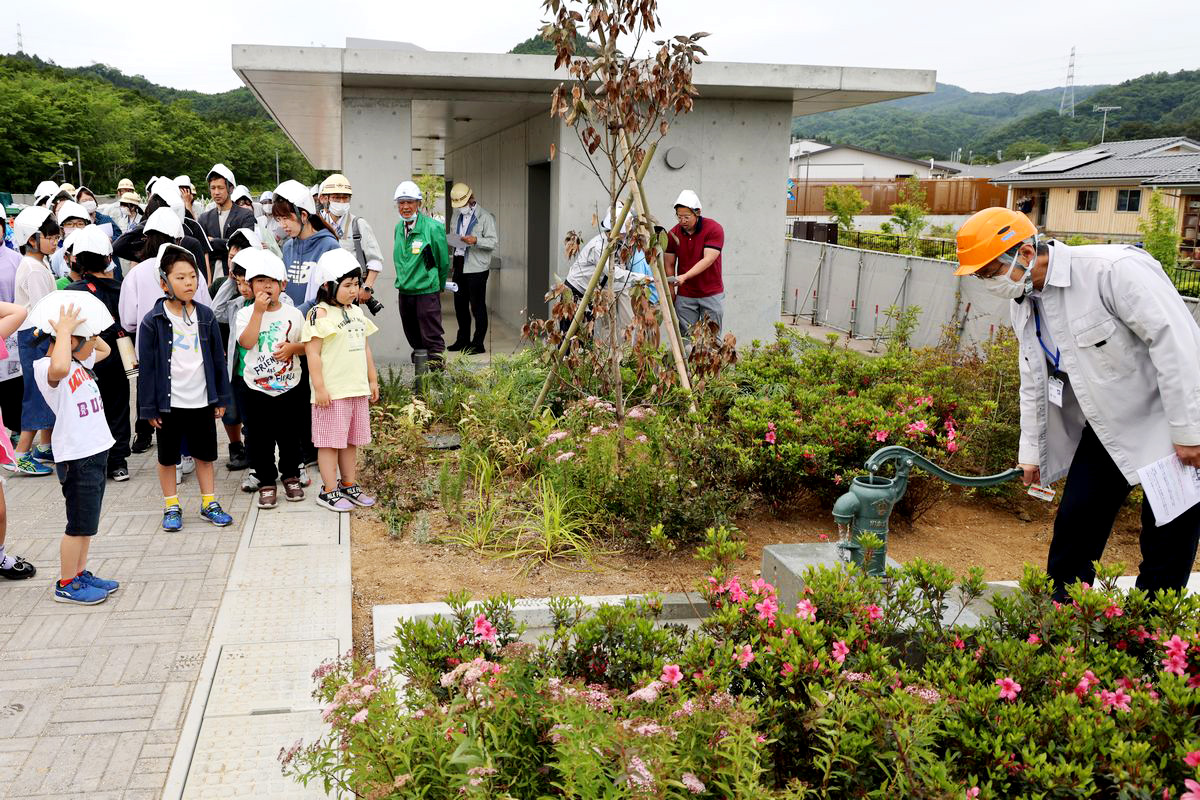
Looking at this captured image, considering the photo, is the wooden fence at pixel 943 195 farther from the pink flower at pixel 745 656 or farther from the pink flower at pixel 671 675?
the pink flower at pixel 671 675

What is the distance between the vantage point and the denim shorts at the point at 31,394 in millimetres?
6629

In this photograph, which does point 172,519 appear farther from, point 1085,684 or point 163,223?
point 1085,684

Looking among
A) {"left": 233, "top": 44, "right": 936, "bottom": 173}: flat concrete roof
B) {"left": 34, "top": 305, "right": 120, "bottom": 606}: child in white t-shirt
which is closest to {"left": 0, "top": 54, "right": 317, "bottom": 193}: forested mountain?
{"left": 233, "top": 44, "right": 936, "bottom": 173}: flat concrete roof

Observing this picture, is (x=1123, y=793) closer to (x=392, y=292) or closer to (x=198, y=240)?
(x=198, y=240)

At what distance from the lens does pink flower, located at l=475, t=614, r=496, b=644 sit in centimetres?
310

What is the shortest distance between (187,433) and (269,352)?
72 centimetres

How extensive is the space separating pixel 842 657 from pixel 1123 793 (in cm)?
80

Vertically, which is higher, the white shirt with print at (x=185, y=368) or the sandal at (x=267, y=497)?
the white shirt with print at (x=185, y=368)

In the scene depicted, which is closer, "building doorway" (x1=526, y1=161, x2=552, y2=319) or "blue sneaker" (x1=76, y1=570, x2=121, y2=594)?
"blue sneaker" (x1=76, y1=570, x2=121, y2=594)

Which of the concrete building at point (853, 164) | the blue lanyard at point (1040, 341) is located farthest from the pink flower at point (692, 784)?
the concrete building at point (853, 164)

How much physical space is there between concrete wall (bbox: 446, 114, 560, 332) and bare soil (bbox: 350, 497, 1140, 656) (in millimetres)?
6030

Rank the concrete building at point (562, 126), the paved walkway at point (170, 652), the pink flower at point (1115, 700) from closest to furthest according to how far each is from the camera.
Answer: the pink flower at point (1115, 700)
the paved walkway at point (170, 652)
the concrete building at point (562, 126)

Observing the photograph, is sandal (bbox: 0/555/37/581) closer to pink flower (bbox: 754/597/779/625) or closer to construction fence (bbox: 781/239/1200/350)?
pink flower (bbox: 754/597/779/625)

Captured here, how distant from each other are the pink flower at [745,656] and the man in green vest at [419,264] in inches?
269
